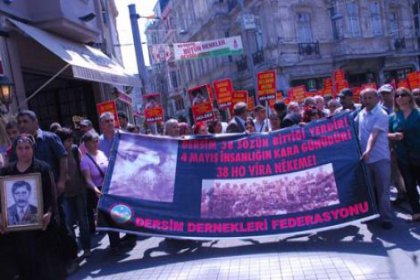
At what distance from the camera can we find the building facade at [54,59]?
34.1ft

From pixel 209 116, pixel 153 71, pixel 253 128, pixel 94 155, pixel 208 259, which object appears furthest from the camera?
pixel 153 71

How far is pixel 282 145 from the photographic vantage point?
6.13m

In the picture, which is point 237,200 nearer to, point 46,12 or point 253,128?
point 253,128

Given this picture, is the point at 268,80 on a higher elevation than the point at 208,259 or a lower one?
higher

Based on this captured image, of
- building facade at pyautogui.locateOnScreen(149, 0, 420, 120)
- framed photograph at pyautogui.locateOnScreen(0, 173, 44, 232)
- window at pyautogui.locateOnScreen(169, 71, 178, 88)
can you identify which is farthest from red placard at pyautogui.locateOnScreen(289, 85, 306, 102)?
window at pyautogui.locateOnScreen(169, 71, 178, 88)

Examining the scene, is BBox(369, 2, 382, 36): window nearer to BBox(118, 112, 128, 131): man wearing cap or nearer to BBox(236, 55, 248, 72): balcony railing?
BBox(236, 55, 248, 72): balcony railing

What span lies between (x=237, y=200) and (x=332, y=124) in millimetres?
1521

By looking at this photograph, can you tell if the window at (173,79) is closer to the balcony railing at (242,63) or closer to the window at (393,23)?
the balcony railing at (242,63)

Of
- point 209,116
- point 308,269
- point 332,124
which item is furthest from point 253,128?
point 308,269

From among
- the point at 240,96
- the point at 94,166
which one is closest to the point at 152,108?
the point at 240,96

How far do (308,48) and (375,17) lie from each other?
6.13 metres

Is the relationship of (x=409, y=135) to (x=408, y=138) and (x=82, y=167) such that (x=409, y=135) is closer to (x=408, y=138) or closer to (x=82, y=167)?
(x=408, y=138)

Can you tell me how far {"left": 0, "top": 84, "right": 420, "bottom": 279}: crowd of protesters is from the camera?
4.46 m

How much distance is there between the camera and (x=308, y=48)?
28.8 meters
